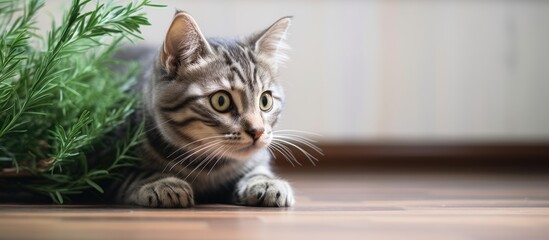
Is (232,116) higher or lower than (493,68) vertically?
lower

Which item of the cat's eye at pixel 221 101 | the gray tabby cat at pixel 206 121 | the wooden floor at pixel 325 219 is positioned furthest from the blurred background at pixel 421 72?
the cat's eye at pixel 221 101

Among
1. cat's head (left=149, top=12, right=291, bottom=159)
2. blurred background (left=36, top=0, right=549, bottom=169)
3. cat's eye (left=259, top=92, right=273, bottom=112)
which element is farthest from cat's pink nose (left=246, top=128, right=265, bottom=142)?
blurred background (left=36, top=0, right=549, bottom=169)

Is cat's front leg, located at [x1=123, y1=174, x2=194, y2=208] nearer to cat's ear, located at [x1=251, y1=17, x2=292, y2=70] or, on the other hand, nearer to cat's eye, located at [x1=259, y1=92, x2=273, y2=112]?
cat's eye, located at [x1=259, y1=92, x2=273, y2=112]

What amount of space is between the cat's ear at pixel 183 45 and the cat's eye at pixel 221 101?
11 cm

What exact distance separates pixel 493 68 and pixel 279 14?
0.88m

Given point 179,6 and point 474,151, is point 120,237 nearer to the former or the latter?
point 179,6

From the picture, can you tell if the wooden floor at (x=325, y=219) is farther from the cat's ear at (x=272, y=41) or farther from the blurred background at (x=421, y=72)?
the blurred background at (x=421, y=72)

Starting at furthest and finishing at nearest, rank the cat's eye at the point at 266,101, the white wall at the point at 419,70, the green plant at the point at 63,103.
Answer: the white wall at the point at 419,70 → the cat's eye at the point at 266,101 → the green plant at the point at 63,103

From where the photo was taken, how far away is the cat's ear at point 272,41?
5.31 ft

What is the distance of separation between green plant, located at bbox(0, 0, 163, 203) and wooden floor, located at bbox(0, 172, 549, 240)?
0.10m

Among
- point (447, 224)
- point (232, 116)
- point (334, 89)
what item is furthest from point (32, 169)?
point (334, 89)

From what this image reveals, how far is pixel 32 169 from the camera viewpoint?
1430 mm

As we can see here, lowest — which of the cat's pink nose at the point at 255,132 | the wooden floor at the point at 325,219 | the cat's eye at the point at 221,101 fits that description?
the wooden floor at the point at 325,219

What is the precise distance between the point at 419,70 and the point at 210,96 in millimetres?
1447
